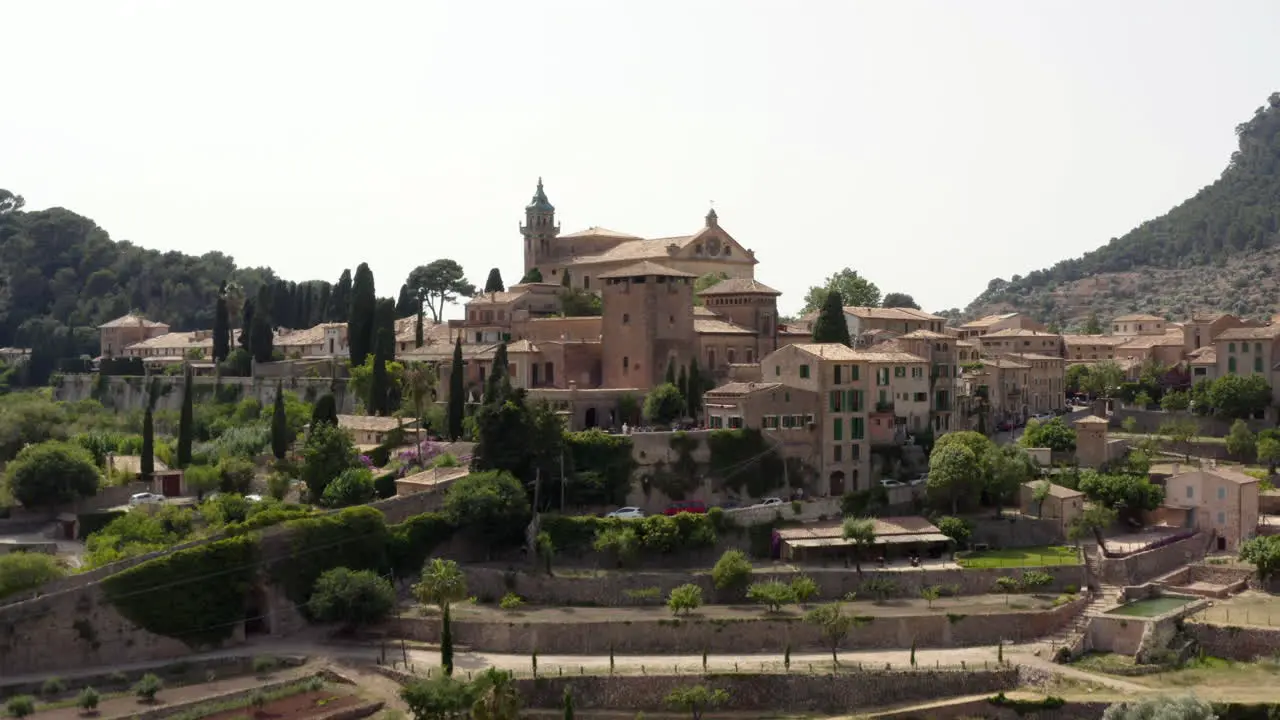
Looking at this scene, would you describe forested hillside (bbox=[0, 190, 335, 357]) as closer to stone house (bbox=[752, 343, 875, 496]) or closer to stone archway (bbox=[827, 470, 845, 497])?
stone house (bbox=[752, 343, 875, 496])

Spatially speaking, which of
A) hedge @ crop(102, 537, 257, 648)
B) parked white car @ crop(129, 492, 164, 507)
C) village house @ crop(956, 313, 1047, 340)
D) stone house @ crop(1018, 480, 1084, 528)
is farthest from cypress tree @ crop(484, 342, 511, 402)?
village house @ crop(956, 313, 1047, 340)

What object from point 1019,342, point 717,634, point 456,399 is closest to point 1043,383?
point 1019,342

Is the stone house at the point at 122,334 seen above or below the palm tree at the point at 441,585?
above

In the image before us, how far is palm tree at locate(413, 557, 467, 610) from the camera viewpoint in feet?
150

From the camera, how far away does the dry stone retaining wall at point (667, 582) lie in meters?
49.2

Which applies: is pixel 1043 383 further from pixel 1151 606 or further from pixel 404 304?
pixel 404 304

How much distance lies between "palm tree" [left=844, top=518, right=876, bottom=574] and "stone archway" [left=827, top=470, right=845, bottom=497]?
210 inches

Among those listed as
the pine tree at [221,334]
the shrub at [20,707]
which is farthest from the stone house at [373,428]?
the pine tree at [221,334]

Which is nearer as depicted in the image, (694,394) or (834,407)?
(834,407)

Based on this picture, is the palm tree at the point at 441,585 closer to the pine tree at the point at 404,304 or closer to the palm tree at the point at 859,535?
the palm tree at the point at 859,535

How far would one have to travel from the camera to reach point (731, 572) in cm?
4900

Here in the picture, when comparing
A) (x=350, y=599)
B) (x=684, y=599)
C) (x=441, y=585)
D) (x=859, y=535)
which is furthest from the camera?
(x=859, y=535)

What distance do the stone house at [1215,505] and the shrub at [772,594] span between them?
19.3m

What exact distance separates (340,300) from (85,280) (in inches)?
2030
